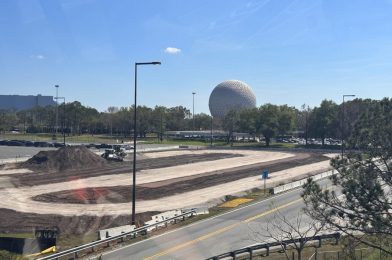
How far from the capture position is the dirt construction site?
3638 centimetres

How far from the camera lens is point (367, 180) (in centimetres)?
1828

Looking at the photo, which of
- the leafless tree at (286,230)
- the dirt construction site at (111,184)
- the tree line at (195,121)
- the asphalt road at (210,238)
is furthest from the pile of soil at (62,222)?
the tree line at (195,121)

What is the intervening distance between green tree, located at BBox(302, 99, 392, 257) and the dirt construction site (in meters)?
18.1

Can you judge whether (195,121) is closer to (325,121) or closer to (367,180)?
(325,121)

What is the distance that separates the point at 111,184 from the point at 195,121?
14058cm

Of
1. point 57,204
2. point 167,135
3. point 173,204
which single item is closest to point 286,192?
point 173,204

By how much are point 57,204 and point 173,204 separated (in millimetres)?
9588

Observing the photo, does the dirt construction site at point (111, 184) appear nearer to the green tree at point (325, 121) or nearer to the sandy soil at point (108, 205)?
the sandy soil at point (108, 205)

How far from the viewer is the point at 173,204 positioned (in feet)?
141

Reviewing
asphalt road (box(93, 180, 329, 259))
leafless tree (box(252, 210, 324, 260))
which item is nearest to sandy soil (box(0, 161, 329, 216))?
asphalt road (box(93, 180, 329, 259))

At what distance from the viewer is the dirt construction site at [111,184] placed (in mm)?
36375

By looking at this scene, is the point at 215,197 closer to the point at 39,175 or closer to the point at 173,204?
the point at 173,204

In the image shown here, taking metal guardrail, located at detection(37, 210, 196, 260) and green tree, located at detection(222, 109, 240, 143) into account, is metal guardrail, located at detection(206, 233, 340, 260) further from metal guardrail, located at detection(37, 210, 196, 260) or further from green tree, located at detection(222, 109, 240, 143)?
green tree, located at detection(222, 109, 240, 143)

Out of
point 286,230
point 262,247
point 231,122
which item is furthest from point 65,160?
point 231,122
